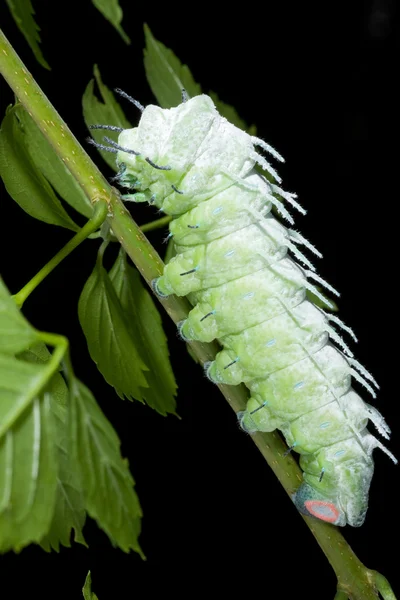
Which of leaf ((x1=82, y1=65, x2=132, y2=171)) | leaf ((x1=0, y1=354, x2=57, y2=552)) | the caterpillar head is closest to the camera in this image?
leaf ((x1=0, y1=354, x2=57, y2=552))

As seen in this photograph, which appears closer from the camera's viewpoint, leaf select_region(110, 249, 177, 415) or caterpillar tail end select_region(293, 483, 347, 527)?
caterpillar tail end select_region(293, 483, 347, 527)

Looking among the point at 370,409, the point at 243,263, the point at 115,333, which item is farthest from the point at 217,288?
the point at 370,409

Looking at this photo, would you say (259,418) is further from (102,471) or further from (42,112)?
(42,112)

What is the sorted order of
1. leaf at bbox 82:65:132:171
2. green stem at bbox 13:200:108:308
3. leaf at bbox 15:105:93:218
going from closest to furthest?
green stem at bbox 13:200:108:308, leaf at bbox 15:105:93:218, leaf at bbox 82:65:132:171

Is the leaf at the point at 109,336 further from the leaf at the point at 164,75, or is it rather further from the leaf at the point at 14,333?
the leaf at the point at 164,75

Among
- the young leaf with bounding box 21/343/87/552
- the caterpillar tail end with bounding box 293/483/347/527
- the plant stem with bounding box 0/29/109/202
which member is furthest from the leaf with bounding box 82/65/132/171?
the caterpillar tail end with bounding box 293/483/347/527

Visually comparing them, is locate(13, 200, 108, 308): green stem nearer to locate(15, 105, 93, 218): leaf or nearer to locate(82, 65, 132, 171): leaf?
locate(15, 105, 93, 218): leaf

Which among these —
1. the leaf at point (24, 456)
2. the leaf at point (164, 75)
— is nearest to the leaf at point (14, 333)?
the leaf at point (24, 456)
